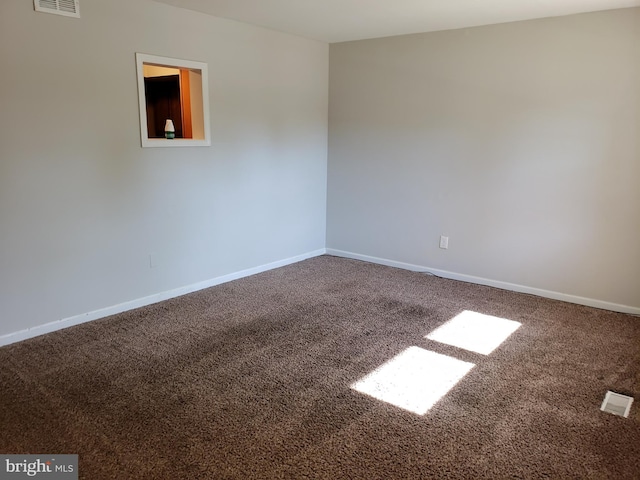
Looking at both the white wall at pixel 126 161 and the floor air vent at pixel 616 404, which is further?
the white wall at pixel 126 161

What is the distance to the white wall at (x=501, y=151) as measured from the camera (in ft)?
12.0

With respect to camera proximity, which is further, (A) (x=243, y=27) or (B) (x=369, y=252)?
(B) (x=369, y=252)

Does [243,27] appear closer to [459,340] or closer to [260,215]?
[260,215]

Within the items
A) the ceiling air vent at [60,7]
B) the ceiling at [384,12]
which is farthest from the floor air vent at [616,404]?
the ceiling air vent at [60,7]

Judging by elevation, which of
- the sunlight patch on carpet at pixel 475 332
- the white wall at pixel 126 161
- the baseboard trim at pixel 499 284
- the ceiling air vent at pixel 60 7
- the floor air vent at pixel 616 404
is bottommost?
the sunlight patch on carpet at pixel 475 332

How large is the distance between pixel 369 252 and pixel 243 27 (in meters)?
2.63

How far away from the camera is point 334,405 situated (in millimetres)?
2445

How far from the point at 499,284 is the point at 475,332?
1188 millimetres

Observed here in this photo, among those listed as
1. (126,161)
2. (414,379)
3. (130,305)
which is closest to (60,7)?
(126,161)

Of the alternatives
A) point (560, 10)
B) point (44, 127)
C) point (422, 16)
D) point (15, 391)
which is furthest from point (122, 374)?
point (560, 10)

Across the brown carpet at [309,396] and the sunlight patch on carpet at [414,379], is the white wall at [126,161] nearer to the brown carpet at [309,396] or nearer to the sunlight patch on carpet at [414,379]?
the brown carpet at [309,396]

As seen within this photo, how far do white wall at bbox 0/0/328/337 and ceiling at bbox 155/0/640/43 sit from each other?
319 millimetres

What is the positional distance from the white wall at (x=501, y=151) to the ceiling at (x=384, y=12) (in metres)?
0.19

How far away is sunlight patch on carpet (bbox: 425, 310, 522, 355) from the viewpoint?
3188 millimetres
